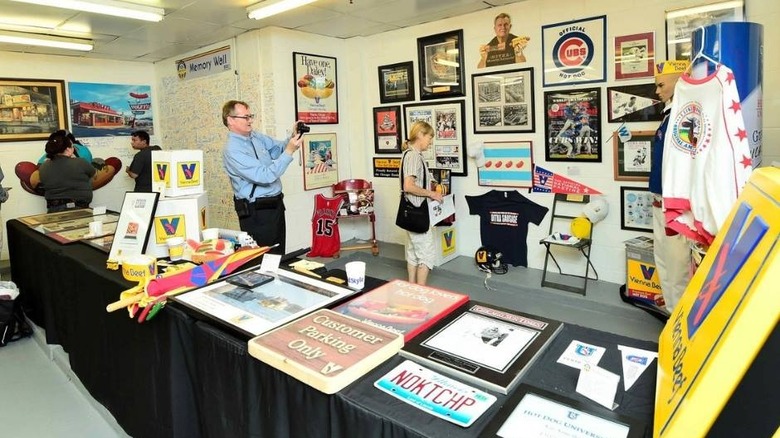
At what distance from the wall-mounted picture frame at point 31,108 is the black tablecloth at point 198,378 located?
3.30 metres

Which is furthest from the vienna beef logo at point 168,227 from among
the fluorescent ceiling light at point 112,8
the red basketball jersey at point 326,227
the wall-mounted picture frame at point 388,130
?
the wall-mounted picture frame at point 388,130

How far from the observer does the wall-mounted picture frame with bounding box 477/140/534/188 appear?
4.49 m

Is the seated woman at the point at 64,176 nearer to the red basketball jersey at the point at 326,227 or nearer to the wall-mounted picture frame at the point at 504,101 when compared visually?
the red basketball jersey at the point at 326,227

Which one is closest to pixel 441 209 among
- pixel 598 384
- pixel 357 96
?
pixel 357 96

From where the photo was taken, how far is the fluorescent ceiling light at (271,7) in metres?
3.93

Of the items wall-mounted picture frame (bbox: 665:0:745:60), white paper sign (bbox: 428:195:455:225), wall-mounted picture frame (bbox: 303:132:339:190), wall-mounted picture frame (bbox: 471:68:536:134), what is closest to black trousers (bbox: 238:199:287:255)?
white paper sign (bbox: 428:195:455:225)

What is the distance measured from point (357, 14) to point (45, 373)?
12.6ft

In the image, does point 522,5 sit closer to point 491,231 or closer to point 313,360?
point 491,231

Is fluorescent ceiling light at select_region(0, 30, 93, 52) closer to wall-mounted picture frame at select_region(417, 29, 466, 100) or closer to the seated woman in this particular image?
the seated woman

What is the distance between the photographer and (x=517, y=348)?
A: 3.97 feet

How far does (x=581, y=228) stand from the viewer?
13.5 feet

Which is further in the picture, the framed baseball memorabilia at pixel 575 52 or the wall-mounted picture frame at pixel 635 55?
the framed baseball memorabilia at pixel 575 52

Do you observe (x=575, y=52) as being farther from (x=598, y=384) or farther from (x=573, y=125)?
(x=598, y=384)

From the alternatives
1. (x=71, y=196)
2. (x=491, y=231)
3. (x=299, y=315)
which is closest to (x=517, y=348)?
(x=299, y=315)
